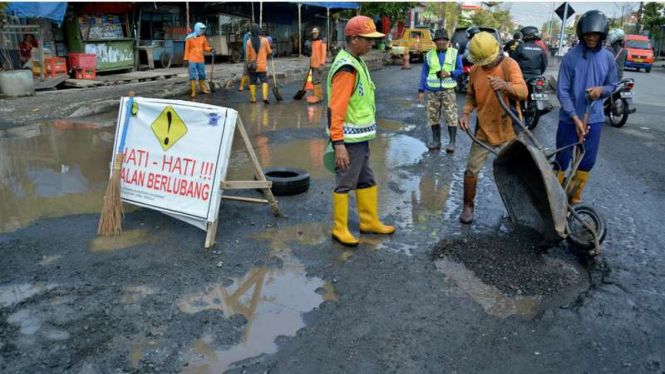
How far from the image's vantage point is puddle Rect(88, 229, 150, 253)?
14.9 ft

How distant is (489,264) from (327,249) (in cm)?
138

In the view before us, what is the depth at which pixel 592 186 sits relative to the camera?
6.53m

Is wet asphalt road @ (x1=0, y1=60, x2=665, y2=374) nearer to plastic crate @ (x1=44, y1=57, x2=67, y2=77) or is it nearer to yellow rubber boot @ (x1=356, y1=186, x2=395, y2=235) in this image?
yellow rubber boot @ (x1=356, y1=186, x2=395, y2=235)

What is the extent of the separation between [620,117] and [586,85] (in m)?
6.64

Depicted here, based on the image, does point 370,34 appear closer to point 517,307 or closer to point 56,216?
point 517,307

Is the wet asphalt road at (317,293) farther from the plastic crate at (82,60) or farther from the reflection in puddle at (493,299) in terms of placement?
the plastic crate at (82,60)

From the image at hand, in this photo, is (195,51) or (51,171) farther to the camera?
(195,51)

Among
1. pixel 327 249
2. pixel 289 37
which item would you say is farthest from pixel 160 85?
pixel 289 37

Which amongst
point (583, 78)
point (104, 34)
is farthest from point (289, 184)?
point (104, 34)

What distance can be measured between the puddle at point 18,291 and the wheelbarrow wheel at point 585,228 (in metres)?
4.12

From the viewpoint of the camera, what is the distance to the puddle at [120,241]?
4.55 meters

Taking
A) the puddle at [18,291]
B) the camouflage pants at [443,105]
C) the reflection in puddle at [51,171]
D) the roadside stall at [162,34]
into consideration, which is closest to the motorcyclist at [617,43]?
the camouflage pants at [443,105]

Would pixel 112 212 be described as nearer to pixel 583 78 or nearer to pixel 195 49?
pixel 583 78

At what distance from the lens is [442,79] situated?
7.95 metres
